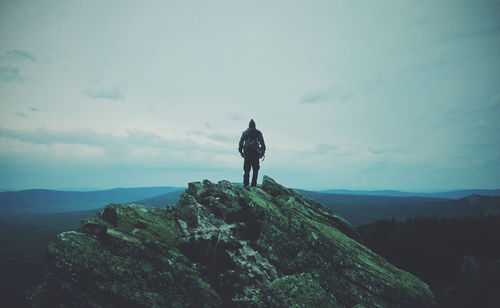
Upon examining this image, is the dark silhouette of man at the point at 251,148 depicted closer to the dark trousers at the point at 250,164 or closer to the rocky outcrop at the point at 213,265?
the dark trousers at the point at 250,164

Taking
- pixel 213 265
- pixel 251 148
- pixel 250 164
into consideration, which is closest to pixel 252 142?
pixel 251 148

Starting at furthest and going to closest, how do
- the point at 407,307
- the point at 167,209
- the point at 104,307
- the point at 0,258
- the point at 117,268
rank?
the point at 0,258 < the point at 167,209 < the point at 407,307 < the point at 117,268 < the point at 104,307

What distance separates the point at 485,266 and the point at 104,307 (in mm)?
26361

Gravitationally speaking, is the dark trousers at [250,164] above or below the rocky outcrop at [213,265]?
above

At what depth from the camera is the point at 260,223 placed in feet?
42.2

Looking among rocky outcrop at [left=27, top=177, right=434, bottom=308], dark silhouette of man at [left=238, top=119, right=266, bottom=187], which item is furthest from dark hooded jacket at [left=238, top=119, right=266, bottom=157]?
rocky outcrop at [left=27, top=177, right=434, bottom=308]

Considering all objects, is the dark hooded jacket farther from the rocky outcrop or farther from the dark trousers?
the rocky outcrop

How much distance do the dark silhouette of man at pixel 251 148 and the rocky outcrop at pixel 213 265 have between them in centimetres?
525

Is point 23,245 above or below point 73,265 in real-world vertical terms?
below

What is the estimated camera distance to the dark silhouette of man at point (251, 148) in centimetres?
1875

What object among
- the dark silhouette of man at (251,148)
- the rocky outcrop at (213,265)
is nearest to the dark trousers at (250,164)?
the dark silhouette of man at (251,148)

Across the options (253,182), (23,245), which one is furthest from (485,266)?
(23,245)

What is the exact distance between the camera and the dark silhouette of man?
1875cm

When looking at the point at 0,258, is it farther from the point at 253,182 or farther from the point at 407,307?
the point at 407,307
